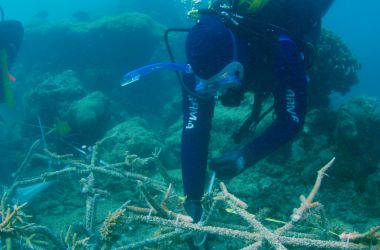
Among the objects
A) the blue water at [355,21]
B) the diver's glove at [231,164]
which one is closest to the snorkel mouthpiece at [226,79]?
the diver's glove at [231,164]

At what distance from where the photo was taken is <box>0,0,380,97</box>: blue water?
98.9ft

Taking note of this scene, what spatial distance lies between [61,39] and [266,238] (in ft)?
46.7

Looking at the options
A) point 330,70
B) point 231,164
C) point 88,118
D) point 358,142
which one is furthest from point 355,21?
point 231,164

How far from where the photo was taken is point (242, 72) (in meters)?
3.12

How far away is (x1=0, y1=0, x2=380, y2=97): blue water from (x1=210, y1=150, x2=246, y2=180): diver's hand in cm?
2105

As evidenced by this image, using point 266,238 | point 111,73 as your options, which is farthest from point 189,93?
point 111,73

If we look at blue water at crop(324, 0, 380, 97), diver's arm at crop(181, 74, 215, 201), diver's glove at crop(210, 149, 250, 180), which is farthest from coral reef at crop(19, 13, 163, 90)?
blue water at crop(324, 0, 380, 97)

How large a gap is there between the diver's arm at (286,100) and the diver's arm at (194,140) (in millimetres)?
527

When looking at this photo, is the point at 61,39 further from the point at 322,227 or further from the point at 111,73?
the point at 322,227

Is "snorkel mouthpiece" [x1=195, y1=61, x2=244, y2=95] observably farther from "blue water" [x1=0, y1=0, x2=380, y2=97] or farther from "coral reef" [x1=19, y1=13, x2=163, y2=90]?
"blue water" [x1=0, y1=0, x2=380, y2=97]

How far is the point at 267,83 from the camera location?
12.2 feet

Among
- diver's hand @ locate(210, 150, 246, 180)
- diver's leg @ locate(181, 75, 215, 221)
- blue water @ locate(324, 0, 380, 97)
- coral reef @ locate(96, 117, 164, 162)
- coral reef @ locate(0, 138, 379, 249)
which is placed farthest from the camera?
blue water @ locate(324, 0, 380, 97)

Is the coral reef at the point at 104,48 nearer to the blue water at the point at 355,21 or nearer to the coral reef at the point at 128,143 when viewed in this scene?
the coral reef at the point at 128,143

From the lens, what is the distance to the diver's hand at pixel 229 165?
315cm
